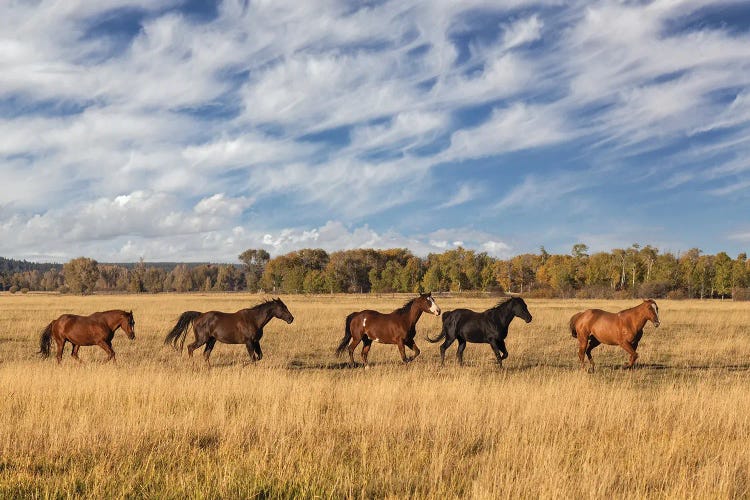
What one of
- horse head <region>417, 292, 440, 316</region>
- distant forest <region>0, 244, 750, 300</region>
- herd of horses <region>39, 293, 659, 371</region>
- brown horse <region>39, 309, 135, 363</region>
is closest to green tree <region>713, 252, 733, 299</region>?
distant forest <region>0, 244, 750, 300</region>

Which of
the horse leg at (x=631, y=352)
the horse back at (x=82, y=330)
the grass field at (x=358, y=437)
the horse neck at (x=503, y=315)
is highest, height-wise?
the horse neck at (x=503, y=315)

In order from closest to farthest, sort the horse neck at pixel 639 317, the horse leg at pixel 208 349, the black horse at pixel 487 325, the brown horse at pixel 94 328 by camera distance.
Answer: the horse neck at pixel 639 317, the brown horse at pixel 94 328, the horse leg at pixel 208 349, the black horse at pixel 487 325

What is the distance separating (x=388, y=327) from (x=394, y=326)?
0.17 meters

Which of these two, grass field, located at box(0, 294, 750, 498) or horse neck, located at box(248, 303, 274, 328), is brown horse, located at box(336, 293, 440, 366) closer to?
horse neck, located at box(248, 303, 274, 328)

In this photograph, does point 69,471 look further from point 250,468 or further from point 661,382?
point 661,382

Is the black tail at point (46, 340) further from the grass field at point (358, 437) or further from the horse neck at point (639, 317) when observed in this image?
the horse neck at point (639, 317)

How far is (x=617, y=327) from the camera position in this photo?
14242 millimetres

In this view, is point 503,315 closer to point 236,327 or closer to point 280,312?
point 280,312

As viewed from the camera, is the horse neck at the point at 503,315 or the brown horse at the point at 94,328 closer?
the brown horse at the point at 94,328

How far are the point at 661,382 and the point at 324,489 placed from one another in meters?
10.1

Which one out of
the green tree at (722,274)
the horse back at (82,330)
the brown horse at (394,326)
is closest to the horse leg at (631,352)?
the brown horse at (394,326)

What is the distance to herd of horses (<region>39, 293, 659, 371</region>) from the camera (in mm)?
14234

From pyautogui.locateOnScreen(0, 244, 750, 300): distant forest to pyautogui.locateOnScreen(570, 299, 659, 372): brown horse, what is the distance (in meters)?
66.8

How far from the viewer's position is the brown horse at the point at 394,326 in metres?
14.8
